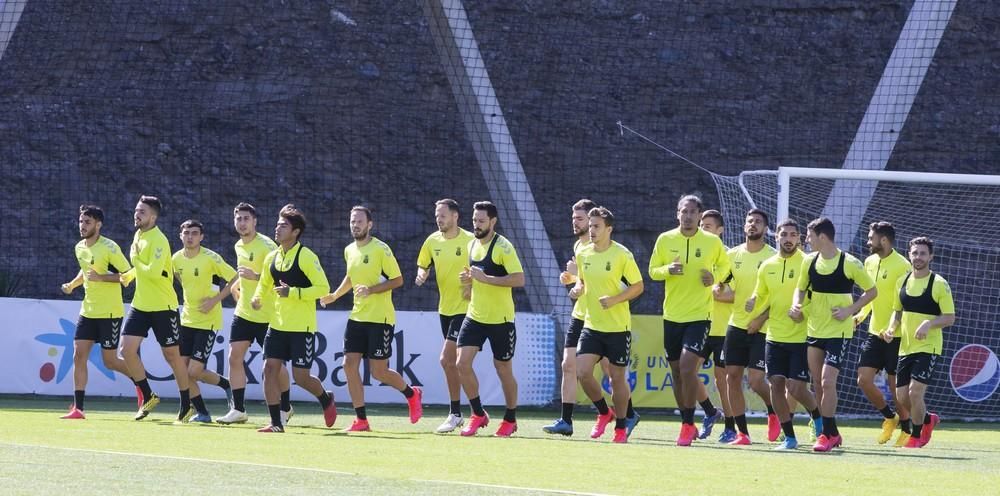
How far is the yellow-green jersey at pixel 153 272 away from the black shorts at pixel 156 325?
50mm

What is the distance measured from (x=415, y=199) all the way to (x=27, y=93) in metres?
6.46

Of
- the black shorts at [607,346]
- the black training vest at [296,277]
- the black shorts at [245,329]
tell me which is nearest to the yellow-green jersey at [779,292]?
the black shorts at [607,346]

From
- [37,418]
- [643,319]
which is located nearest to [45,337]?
[37,418]

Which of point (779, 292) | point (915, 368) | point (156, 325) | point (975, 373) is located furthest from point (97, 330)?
point (975, 373)

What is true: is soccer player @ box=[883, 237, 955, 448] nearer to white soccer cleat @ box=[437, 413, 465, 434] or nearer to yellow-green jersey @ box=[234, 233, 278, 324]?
white soccer cleat @ box=[437, 413, 465, 434]

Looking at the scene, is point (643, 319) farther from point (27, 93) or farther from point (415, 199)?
point (27, 93)

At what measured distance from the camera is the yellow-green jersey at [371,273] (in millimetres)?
12953

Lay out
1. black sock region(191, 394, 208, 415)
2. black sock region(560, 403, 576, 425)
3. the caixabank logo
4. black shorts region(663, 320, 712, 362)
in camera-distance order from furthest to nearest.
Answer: the caixabank logo → black sock region(191, 394, 208, 415) → black sock region(560, 403, 576, 425) → black shorts region(663, 320, 712, 362)

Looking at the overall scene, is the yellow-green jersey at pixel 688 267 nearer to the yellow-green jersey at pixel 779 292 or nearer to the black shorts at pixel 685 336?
the black shorts at pixel 685 336

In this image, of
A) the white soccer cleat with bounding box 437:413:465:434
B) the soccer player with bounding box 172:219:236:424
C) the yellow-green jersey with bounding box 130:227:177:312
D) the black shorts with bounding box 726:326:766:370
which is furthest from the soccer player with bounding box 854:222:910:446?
the yellow-green jersey with bounding box 130:227:177:312

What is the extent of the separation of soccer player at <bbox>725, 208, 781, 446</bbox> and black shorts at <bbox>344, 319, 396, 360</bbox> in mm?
2954

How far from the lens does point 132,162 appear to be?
77.8 ft

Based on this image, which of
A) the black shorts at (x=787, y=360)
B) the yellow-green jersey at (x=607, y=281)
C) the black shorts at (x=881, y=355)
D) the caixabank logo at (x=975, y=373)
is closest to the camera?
the black shorts at (x=787, y=360)

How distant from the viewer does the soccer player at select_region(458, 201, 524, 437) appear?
41.5ft
